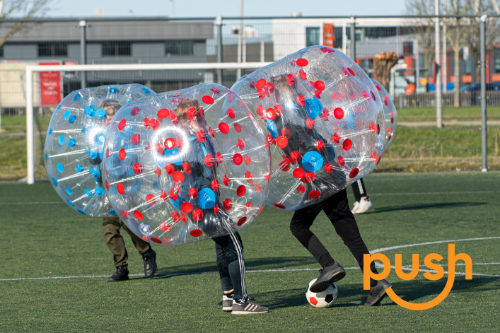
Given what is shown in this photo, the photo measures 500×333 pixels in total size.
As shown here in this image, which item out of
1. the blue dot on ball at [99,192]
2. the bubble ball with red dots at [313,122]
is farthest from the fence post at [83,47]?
the bubble ball with red dots at [313,122]

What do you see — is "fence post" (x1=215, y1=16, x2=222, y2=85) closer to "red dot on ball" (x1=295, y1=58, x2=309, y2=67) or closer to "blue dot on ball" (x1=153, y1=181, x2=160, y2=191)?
"red dot on ball" (x1=295, y1=58, x2=309, y2=67)

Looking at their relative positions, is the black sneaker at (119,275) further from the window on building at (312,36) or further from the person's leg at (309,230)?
the window on building at (312,36)

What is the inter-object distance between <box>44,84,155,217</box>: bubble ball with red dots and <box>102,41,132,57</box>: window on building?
32.3 ft

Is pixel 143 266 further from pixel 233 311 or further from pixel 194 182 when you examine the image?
pixel 194 182

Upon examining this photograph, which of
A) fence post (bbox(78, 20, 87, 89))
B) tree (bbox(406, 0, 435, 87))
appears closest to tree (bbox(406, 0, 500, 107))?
tree (bbox(406, 0, 435, 87))

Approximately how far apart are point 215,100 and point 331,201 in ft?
3.77

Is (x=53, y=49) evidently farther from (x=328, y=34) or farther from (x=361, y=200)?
(x=361, y=200)

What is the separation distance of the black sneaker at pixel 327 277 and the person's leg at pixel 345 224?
228mm

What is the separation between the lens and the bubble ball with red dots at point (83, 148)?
18.2 feet

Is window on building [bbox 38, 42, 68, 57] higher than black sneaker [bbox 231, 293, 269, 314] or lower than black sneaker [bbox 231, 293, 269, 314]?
higher

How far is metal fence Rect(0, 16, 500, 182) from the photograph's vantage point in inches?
561

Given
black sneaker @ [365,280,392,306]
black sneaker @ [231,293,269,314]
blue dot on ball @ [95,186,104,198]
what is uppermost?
blue dot on ball @ [95,186,104,198]

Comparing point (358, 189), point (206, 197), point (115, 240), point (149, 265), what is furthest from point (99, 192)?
point (358, 189)

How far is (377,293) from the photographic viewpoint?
4680 mm
